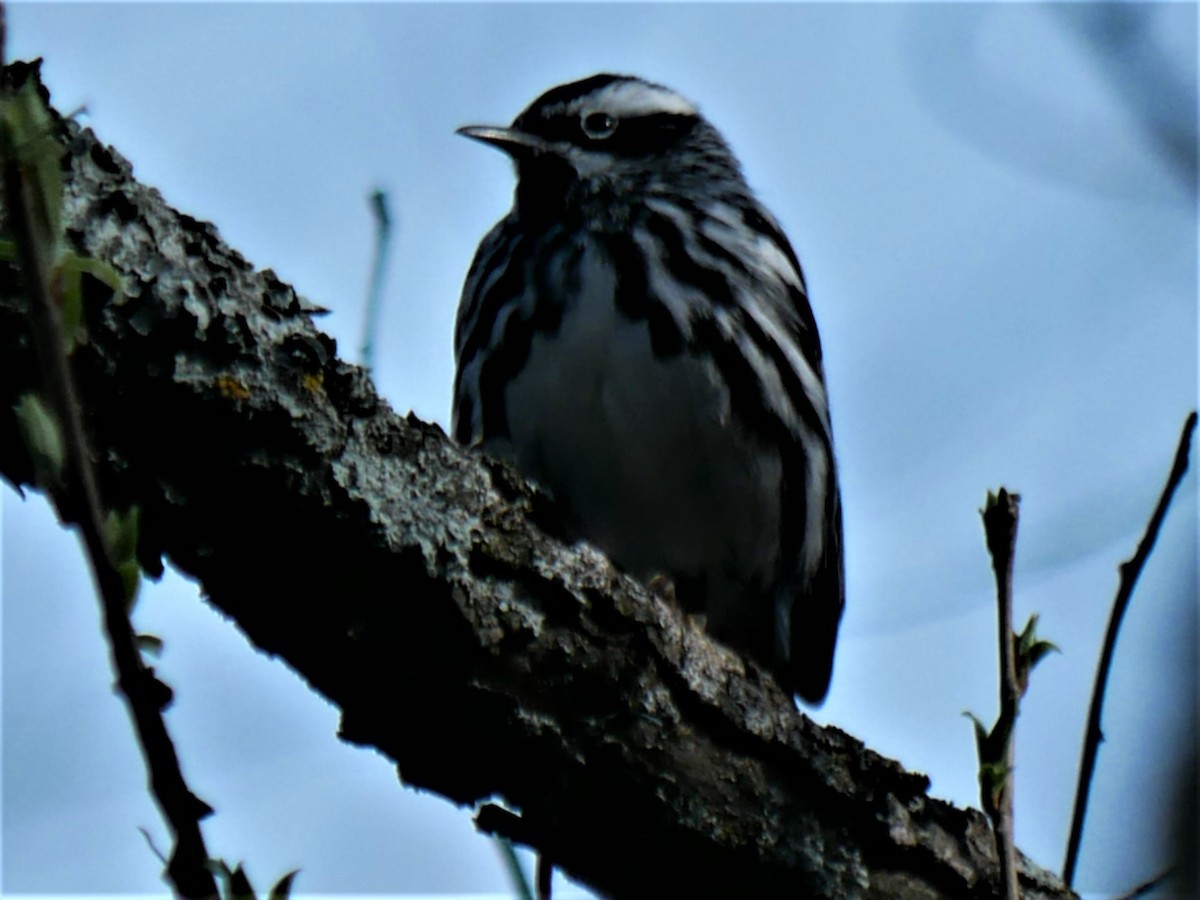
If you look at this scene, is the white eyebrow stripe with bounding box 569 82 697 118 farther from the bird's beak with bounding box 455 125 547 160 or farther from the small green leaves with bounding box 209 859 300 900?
the small green leaves with bounding box 209 859 300 900

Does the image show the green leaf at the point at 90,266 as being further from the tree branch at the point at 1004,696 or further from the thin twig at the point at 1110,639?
the thin twig at the point at 1110,639

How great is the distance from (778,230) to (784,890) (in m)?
3.44

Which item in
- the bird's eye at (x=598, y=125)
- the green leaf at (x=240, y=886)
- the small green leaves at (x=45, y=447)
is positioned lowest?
the green leaf at (x=240, y=886)

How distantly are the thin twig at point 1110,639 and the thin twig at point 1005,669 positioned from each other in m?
0.52

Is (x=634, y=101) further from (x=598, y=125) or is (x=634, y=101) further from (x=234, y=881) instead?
(x=234, y=881)

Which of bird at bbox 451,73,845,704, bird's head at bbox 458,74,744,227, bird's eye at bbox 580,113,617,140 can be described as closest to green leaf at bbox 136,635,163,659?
bird at bbox 451,73,845,704

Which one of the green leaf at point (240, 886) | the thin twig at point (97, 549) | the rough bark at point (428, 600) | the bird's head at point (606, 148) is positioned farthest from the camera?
the bird's head at point (606, 148)

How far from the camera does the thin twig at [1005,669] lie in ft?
8.02

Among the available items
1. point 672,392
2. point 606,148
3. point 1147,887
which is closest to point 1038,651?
point 1147,887

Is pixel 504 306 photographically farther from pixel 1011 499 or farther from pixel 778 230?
pixel 1011 499

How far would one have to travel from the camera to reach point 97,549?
1.49 metres

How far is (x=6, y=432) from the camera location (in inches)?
105

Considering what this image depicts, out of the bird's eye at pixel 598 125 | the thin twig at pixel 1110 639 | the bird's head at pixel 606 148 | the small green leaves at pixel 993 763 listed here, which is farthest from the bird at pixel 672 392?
the small green leaves at pixel 993 763

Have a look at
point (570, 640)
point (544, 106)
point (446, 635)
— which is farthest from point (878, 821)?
point (544, 106)
